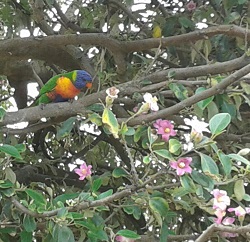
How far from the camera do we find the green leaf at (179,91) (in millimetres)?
1272

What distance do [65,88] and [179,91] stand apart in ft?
2.11

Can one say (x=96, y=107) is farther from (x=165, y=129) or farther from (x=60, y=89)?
(x=60, y=89)

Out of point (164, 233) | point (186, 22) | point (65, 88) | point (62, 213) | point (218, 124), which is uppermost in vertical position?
point (186, 22)

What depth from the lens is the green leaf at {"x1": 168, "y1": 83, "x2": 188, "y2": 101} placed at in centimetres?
127

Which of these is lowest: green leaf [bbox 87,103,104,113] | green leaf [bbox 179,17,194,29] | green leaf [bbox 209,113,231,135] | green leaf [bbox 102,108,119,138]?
green leaf [bbox 209,113,231,135]

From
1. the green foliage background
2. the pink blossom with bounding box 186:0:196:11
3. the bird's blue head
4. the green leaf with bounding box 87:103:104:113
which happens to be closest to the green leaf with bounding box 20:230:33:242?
the green foliage background

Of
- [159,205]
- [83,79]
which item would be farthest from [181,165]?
[83,79]

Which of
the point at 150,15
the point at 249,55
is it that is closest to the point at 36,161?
the point at 150,15

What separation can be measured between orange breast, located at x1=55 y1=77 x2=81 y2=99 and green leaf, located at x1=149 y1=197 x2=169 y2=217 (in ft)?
2.71

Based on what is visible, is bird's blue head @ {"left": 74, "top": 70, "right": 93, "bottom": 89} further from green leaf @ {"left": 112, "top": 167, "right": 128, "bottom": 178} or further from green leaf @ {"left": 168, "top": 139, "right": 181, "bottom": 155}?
green leaf @ {"left": 168, "top": 139, "right": 181, "bottom": 155}

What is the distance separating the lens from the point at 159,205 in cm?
105

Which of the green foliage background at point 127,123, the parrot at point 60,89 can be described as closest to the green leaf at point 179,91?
the green foliage background at point 127,123

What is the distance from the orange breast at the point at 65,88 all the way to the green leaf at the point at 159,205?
827mm

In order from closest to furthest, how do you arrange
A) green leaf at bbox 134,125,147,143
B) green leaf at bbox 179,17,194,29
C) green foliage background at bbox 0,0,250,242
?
1. green foliage background at bbox 0,0,250,242
2. green leaf at bbox 134,125,147,143
3. green leaf at bbox 179,17,194,29
